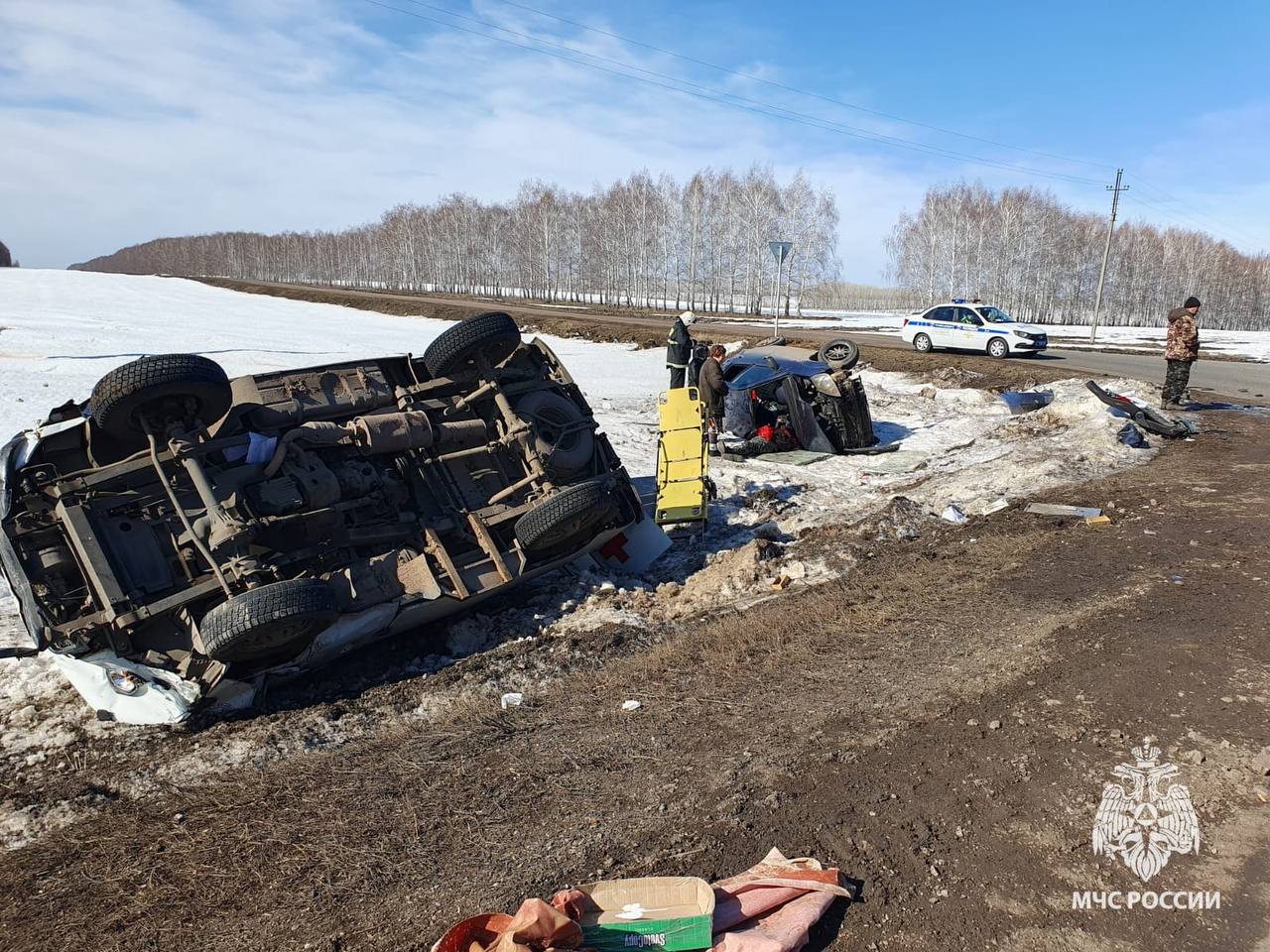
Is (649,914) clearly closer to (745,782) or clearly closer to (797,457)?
(745,782)

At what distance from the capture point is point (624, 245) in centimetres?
6219

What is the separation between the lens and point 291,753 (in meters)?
4.01

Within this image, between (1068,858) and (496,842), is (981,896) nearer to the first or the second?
(1068,858)

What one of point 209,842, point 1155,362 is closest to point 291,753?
point 209,842

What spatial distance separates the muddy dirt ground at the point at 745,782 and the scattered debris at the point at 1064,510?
1572 mm

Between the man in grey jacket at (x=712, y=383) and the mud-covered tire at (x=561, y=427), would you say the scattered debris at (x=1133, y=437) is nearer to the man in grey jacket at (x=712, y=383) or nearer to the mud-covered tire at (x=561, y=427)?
the man in grey jacket at (x=712, y=383)

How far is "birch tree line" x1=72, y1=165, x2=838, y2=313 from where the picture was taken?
2163 inches

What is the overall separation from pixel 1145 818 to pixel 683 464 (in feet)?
16.1

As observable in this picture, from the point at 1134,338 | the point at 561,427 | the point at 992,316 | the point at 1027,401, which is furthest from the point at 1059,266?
the point at 561,427

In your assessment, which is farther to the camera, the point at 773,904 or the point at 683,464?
the point at 683,464

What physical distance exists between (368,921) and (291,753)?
5.16ft

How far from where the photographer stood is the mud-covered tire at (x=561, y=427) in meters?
6.46

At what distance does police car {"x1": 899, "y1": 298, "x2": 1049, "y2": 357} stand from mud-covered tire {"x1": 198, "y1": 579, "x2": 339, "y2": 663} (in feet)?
64.2

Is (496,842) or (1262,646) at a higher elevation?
(1262,646)
